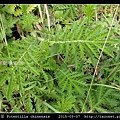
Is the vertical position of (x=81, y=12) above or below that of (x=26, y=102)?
above

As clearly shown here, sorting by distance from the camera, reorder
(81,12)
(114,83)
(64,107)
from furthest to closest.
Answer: (81,12) < (114,83) < (64,107)

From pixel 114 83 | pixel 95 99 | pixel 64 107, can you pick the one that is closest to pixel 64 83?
pixel 64 107

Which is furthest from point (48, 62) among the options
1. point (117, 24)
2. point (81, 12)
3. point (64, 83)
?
point (117, 24)

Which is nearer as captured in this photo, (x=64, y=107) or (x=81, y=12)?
(x=64, y=107)

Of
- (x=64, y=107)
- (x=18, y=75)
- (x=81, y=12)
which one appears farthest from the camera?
(x=81, y=12)
